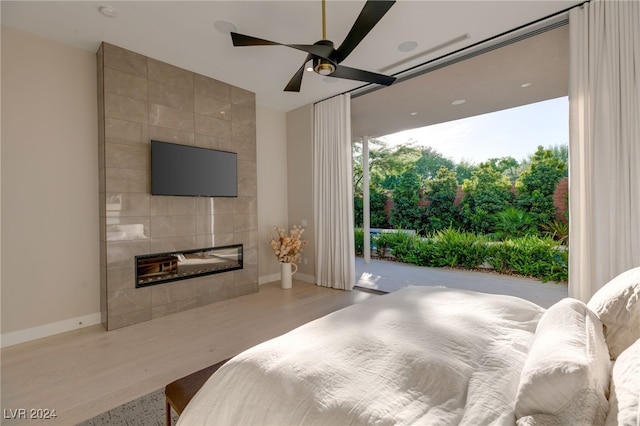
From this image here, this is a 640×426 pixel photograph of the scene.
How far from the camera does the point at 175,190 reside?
354 centimetres

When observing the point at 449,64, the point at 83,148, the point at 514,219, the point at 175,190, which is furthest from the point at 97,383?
the point at 514,219

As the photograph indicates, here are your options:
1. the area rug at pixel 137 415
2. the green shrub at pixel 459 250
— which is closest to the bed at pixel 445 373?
the area rug at pixel 137 415

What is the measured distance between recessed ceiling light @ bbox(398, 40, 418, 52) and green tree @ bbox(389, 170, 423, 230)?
18.4 ft

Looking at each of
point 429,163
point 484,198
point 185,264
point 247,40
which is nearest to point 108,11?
point 247,40

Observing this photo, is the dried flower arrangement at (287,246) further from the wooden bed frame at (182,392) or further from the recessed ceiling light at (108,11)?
the recessed ceiling light at (108,11)

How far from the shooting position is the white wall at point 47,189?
2.76 meters

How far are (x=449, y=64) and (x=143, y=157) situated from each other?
3690mm

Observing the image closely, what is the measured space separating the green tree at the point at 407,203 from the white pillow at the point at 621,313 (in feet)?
24.1

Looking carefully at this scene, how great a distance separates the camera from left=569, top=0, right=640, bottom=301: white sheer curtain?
2.34m

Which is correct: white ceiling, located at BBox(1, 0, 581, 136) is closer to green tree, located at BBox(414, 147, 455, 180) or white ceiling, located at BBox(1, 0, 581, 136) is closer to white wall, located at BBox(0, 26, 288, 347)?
white wall, located at BBox(0, 26, 288, 347)

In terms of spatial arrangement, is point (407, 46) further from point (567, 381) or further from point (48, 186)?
point (48, 186)

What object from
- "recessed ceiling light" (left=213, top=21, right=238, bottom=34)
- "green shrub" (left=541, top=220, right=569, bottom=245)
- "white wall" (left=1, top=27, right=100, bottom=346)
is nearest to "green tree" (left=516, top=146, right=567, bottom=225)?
"green shrub" (left=541, top=220, right=569, bottom=245)

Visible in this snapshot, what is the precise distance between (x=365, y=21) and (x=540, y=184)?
6.75m

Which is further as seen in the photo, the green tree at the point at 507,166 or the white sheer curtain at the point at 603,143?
the green tree at the point at 507,166
